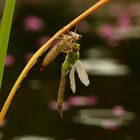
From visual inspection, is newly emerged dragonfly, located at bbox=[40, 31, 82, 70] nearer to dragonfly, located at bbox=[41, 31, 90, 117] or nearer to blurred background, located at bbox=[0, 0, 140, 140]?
dragonfly, located at bbox=[41, 31, 90, 117]

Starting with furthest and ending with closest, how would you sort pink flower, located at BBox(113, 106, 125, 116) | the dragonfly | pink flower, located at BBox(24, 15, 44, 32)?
pink flower, located at BBox(24, 15, 44, 32)
pink flower, located at BBox(113, 106, 125, 116)
the dragonfly

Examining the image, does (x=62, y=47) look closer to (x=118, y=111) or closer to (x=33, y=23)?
(x=118, y=111)

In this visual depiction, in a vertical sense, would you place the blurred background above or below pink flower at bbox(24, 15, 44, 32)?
below

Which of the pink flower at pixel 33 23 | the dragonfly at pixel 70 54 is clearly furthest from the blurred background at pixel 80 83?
the dragonfly at pixel 70 54

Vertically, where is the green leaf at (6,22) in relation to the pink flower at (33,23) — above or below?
above

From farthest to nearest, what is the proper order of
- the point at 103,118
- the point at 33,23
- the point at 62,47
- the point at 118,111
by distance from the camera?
1. the point at 33,23
2. the point at 118,111
3. the point at 103,118
4. the point at 62,47

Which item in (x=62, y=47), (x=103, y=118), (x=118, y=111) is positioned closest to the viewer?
(x=62, y=47)

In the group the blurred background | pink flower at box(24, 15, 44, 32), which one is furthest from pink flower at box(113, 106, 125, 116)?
pink flower at box(24, 15, 44, 32)

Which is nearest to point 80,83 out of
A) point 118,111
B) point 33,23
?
point 118,111

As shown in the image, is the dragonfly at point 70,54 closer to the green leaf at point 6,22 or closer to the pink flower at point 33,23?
the green leaf at point 6,22
